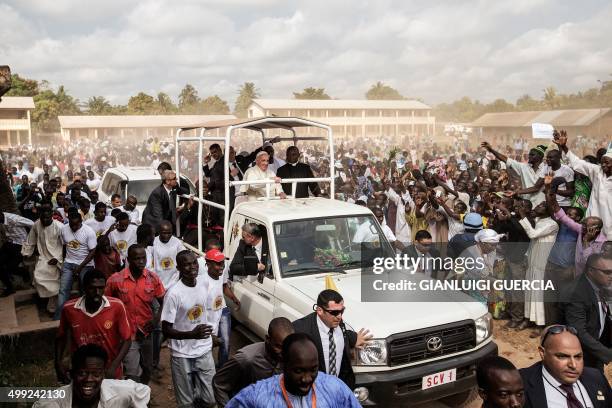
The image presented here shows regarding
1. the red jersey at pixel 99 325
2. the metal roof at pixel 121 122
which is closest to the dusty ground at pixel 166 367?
the red jersey at pixel 99 325

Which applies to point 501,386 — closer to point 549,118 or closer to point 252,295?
point 252,295

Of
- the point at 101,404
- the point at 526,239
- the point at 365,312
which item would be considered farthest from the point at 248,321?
the point at 526,239

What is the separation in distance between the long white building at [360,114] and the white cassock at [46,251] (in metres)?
41.7

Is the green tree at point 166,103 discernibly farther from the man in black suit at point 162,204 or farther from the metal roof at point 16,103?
the man in black suit at point 162,204

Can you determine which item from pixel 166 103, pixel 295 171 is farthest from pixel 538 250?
pixel 166 103

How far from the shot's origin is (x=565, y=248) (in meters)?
6.02

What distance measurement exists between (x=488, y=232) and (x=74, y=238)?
17.0 feet

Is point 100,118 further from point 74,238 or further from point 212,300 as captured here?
point 212,300

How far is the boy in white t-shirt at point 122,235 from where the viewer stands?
6.90 metres

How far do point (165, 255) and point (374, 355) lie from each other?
268cm

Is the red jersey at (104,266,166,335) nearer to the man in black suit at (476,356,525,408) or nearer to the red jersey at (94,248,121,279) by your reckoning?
the red jersey at (94,248,121,279)

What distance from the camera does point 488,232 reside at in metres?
6.61

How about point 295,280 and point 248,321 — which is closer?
point 295,280

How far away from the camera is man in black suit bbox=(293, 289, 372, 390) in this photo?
11.6 feet
